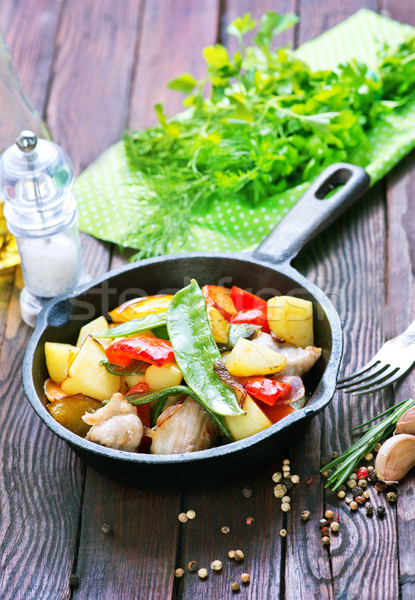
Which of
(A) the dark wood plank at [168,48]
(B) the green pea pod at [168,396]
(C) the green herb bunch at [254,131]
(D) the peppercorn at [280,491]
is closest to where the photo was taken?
(B) the green pea pod at [168,396]

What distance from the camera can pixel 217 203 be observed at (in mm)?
2928

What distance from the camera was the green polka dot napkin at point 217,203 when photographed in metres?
2.86

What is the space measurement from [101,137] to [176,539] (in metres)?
1.93

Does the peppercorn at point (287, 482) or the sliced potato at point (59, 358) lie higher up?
the sliced potato at point (59, 358)

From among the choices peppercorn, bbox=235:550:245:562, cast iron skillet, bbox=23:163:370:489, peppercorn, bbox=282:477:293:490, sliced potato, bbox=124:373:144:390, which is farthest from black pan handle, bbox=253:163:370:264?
peppercorn, bbox=235:550:245:562

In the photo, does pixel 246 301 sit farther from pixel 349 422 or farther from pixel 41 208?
pixel 41 208

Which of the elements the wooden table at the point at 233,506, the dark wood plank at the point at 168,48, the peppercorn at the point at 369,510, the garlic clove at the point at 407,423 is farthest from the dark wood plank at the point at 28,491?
the dark wood plank at the point at 168,48

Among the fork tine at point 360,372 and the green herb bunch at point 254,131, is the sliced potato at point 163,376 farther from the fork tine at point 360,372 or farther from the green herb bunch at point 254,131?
the green herb bunch at point 254,131

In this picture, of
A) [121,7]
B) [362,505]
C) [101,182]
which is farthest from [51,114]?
[362,505]

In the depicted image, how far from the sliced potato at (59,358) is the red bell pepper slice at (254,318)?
19.6 inches

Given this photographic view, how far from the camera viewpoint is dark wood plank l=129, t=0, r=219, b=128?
3443mm

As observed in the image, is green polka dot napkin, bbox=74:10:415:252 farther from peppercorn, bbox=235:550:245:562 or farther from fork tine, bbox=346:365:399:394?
peppercorn, bbox=235:550:245:562

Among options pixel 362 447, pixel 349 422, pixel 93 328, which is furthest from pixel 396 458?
pixel 93 328

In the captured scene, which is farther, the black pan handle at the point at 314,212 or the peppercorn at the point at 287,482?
the black pan handle at the point at 314,212
